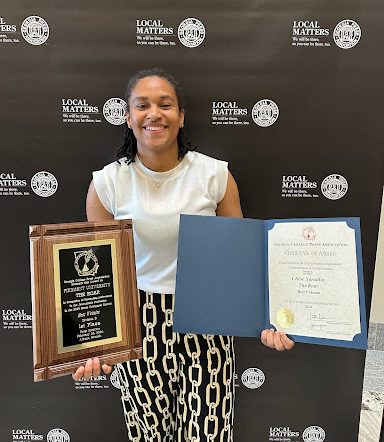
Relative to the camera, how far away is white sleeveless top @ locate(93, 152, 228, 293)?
1485mm

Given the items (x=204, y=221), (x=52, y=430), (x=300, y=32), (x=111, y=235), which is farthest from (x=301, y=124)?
(x=52, y=430)

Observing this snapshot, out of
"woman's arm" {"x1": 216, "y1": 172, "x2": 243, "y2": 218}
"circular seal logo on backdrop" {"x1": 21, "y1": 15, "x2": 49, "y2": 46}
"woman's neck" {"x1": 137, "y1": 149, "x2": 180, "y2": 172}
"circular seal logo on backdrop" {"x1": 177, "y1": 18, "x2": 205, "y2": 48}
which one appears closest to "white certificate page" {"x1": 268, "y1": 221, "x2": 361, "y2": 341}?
"woman's arm" {"x1": 216, "y1": 172, "x2": 243, "y2": 218}

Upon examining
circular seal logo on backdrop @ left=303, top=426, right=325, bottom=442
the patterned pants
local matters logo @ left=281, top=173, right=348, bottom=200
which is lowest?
circular seal logo on backdrop @ left=303, top=426, right=325, bottom=442

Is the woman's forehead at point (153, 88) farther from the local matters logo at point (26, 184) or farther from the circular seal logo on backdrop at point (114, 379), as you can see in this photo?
the circular seal logo on backdrop at point (114, 379)

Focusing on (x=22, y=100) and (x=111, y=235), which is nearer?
(x=111, y=235)

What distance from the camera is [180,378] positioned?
151 centimetres

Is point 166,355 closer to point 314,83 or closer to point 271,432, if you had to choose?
point 271,432

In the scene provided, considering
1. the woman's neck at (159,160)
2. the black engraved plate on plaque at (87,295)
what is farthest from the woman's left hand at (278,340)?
the woman's neck at (159,160)

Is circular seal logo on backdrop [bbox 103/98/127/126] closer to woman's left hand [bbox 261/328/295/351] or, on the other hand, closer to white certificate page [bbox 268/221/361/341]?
white certificate page [bbox 268/221/361/341]

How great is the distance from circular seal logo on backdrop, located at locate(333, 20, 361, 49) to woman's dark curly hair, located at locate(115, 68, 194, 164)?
70 cm

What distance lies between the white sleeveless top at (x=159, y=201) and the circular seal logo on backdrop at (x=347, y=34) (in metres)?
0.74

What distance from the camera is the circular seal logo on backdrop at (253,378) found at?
81.0 inches

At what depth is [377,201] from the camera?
1907 millimetres

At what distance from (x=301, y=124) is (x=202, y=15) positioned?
23.3 inches
